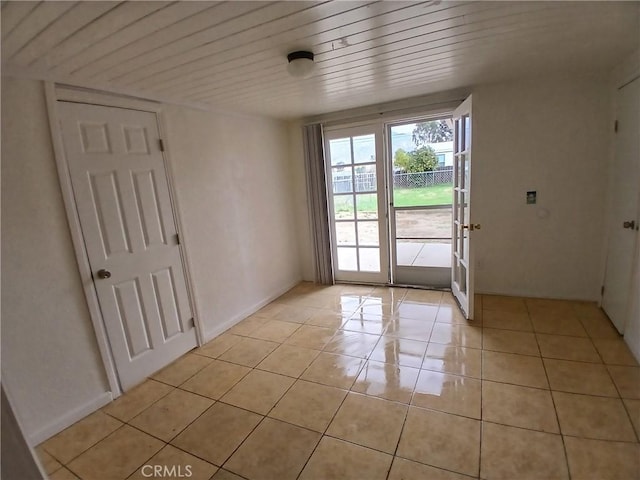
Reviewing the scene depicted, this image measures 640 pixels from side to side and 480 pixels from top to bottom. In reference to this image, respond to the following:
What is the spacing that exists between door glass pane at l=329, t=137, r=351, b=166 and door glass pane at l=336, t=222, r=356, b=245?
0.81 meters

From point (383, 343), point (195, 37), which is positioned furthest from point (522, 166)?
point (195, 37)

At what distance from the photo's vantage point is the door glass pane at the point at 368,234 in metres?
3.95

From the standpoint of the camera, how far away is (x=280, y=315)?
3436 millimetres

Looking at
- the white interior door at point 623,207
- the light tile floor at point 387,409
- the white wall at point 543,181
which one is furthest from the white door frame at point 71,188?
→ the white interior door at point 623,207

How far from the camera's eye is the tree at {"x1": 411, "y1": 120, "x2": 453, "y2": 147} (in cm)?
392

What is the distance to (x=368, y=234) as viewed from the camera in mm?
4023

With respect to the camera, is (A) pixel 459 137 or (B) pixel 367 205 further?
(B) pixel 367 205

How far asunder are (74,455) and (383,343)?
2.21m

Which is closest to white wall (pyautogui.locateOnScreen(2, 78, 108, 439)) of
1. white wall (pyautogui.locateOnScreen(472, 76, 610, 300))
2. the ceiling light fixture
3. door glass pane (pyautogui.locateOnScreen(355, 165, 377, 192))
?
the ceiling light fixture

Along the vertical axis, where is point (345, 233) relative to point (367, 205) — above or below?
below

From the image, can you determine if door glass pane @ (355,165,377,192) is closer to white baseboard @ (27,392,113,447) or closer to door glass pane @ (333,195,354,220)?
door glass pane @ (333,195,354,220)

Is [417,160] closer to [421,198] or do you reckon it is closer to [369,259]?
[421,198]

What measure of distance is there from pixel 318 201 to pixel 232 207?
1.22m

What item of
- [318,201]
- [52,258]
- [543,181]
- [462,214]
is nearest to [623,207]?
[543,181]
